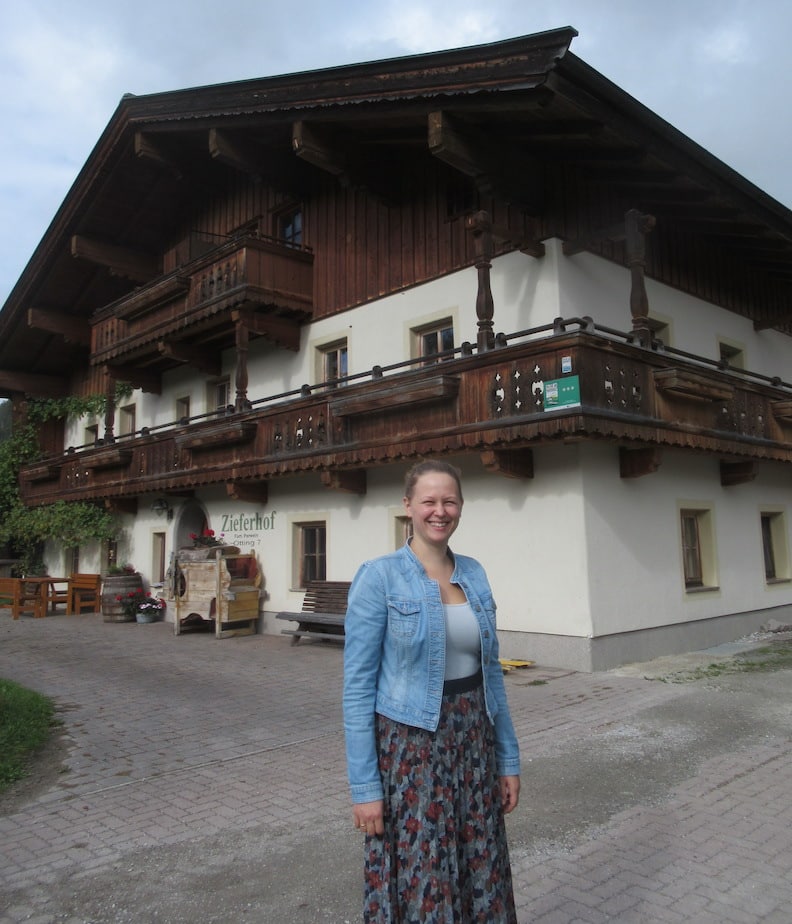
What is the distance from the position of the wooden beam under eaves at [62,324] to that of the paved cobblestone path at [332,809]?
15513 mm

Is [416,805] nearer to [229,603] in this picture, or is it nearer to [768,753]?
[768,753]

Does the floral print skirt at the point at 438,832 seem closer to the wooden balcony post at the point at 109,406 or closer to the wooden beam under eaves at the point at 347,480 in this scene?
the wooden beam under eaves at the point at 347,480

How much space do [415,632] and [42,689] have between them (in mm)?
8563

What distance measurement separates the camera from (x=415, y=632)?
271 cm

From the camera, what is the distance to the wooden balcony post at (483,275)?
404 inches

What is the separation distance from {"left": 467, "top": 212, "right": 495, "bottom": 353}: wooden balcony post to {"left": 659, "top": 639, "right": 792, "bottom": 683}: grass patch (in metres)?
4.72

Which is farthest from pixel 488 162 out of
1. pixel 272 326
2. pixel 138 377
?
pixel 138 377

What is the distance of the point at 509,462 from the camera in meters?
10.3

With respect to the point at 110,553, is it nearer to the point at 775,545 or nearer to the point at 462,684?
the point at 775,545

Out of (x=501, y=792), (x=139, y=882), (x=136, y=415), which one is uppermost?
(x=136, y=415)

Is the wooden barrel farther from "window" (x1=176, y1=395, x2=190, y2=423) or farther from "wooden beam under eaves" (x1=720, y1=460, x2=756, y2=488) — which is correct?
"wooden beam under eaves" (x1=720, y1=460, x2=756, y2=488)

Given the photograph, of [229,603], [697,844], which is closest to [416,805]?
[697,844]

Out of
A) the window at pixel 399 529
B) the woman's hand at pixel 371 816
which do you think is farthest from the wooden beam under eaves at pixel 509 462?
the woman's hand at pixel 371 816

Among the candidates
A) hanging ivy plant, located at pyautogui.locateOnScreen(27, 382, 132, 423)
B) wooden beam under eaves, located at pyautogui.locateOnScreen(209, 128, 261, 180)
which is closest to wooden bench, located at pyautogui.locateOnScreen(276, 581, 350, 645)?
wooden beam under eaves, located at pyautogui.locateOnScreen(209, 128, 261, 180)
